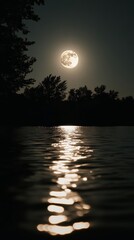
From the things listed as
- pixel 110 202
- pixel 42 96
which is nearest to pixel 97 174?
pixel 110 202

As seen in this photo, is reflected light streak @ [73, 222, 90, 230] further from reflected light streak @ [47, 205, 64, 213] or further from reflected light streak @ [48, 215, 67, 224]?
reflected light streak @ [47, 205, 64, 213]

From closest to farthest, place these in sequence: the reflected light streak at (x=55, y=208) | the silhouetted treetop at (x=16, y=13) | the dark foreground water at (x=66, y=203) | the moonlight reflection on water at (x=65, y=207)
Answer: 1. the dark foreground water at (x=66, y=203)
2. the moonlight reflection on water at (x=65, y=207)
3. the reflected light streak at (x=55, y=208)
4. the silhouetted treetop at (x=16, y=13)

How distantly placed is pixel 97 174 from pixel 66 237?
7.67 meters

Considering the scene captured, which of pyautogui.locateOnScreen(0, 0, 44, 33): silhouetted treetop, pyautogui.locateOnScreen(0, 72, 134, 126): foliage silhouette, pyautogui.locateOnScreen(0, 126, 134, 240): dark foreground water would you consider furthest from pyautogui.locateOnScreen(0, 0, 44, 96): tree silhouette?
pyautogui.locateOnScreen(0, 72, 134, 126): foliage silhouette

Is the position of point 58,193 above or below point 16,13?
below

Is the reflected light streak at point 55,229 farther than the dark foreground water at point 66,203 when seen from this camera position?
No

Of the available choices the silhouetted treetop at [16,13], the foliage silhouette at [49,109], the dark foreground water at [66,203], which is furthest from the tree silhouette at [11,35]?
the foliage silhouette at [49,109]

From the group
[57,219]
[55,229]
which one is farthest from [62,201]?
[55,229]

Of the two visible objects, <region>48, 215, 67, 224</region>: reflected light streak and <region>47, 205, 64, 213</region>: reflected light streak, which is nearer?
<region>48, 215, 67, 224</region>: reflected light streak

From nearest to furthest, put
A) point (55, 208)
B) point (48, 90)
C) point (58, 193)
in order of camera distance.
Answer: point (55, 208), point (58, 193), point (48, 90)

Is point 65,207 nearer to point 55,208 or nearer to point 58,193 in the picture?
point 55,208

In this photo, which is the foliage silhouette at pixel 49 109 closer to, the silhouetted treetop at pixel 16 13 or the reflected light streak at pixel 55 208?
the silhouetted treetop at pixel 16 13

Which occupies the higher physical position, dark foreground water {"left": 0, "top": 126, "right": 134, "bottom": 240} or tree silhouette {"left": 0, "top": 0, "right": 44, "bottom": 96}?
tree silhouette {"left": 0, "top": 0, "right": 44, "bottom": 96}

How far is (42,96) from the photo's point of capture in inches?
6634
